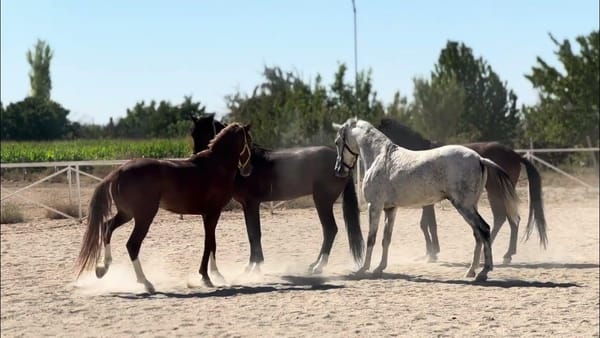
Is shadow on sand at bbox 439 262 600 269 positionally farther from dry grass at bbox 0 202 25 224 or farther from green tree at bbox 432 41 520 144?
green tree at bbox 432 41 520 144

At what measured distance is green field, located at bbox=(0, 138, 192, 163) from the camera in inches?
181

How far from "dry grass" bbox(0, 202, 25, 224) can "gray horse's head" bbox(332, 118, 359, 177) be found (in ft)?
9.54

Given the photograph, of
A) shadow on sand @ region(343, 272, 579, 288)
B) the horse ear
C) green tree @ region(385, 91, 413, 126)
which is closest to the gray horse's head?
shadow on sand @ region(343, 272, 579, 288)

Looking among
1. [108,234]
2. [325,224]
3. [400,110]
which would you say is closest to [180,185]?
[108,234]

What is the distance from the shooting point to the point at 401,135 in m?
9.37

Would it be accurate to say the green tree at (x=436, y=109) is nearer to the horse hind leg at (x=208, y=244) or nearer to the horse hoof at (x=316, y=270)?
the horse hoof at (x=316, y=270)

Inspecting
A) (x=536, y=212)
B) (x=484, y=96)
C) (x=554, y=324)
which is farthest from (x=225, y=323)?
(x=484, y=96)

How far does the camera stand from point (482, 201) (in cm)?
1113

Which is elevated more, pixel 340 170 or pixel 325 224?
pixel 340 170

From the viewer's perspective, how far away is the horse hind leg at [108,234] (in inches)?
218

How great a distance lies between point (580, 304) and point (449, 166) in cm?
174

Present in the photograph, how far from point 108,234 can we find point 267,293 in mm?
2328

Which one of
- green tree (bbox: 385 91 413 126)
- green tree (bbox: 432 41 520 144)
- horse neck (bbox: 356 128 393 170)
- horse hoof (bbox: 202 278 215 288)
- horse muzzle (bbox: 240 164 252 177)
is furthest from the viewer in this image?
green tree (bbox: 432 41 520 144)

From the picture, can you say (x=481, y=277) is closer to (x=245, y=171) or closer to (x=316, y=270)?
(x=316, y=270)
